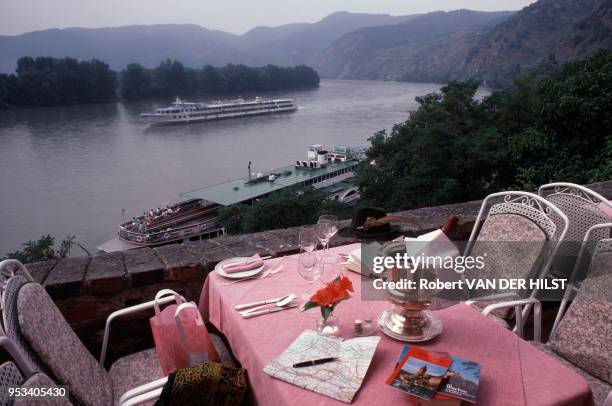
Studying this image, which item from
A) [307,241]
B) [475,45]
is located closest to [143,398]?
[307,241]

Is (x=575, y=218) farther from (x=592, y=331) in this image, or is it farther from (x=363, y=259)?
(x=363, y=259)

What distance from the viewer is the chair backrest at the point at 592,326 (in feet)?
4.52

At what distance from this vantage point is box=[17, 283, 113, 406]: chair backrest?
1094 millimetres

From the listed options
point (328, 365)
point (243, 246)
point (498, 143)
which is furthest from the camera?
point (498, 143)

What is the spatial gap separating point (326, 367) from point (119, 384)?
2.71 ft

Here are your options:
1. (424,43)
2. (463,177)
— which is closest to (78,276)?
(463,177)

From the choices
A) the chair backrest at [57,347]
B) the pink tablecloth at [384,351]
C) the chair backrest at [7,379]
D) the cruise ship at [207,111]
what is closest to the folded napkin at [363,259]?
the pink tablecloth at [384,351]

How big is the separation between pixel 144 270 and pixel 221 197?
1652 cm

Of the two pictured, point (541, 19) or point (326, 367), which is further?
point (541, 19)

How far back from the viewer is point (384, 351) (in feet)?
3.50

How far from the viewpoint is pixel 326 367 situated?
100cm

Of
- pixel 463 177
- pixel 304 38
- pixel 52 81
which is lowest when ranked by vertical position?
pixel 463 177

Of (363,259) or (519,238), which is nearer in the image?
(363,259)

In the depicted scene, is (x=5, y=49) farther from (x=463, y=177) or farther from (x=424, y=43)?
(x=463, y=177)
